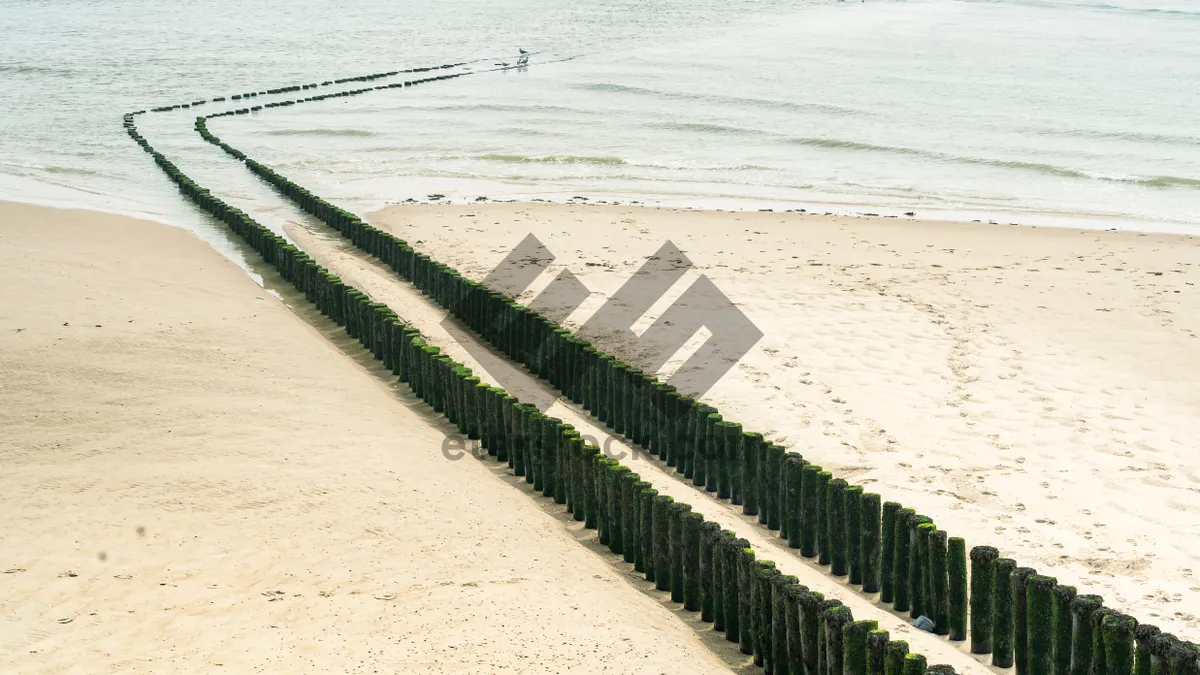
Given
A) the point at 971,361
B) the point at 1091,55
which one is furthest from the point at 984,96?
the point at 971,361

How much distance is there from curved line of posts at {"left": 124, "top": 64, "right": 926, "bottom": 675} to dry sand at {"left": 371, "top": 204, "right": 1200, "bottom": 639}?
239 cm

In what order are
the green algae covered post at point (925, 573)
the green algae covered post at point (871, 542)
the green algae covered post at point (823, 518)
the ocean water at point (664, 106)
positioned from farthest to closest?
the ocean water at point (664, 106)
the green algae covered post at point (823, 518)
the green algae covered post at point (871, 542)
the green algae covered post at point (925, 573)

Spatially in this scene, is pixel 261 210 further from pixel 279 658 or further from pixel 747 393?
pixel 279 658

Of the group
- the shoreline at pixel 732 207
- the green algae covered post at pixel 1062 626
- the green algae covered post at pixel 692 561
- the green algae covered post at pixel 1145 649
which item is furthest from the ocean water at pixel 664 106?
the green algae covered post at pixel 1145 649

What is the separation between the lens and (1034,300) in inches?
684

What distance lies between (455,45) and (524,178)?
1367 inches

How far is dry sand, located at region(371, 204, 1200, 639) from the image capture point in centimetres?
1021

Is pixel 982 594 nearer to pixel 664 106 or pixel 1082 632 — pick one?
pixel 1082 632

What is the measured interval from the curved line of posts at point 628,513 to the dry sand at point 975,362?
7.86ft

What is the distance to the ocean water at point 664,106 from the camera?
28828mm

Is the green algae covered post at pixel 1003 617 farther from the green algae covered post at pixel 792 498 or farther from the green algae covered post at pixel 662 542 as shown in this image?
the green algae covered post at pixel 662 542

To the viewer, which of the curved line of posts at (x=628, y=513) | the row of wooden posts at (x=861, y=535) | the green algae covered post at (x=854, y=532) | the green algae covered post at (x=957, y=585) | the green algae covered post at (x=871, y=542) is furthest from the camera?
the green algae covered post at (x=854, y=532)

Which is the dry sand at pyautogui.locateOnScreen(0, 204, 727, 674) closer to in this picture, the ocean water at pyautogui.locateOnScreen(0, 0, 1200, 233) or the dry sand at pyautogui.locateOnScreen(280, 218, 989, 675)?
the dry sand at pyautogui.locateOnScreen(280, 218, 989, 675)

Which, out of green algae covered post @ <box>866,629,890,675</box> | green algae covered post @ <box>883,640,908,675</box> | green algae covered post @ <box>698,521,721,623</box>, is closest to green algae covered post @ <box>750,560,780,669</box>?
green algae covered post @ <box>698,521,721,623</box>
